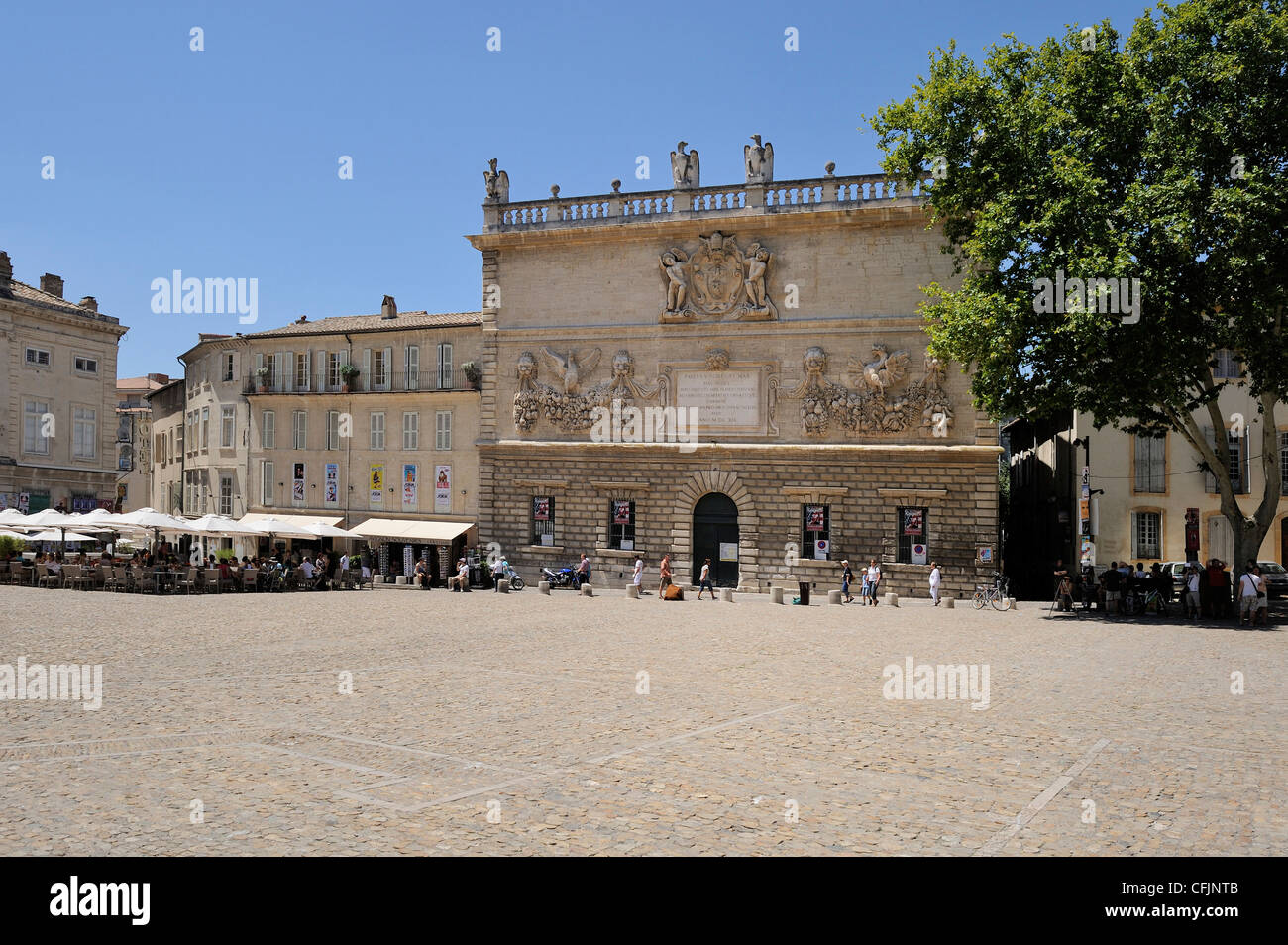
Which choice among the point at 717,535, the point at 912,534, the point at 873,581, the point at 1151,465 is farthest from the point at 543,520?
the point at 1151,465

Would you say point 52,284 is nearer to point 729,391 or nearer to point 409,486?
point 409,486

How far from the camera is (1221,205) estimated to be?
2255 centimetres

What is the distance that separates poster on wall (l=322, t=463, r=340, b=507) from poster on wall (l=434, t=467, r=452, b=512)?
A: 16.1 feet

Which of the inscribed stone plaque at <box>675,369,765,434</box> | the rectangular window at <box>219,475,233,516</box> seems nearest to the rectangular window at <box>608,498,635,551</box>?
the inscribed stone plaque at <box>675,369,765,434</box>

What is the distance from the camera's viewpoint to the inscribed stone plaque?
1347 inches

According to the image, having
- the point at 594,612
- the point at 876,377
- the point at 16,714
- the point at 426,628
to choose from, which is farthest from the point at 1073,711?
the point at 876,377

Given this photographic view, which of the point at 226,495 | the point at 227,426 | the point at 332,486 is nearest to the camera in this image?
the point at 332,486

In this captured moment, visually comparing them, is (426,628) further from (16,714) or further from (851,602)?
(851,602)

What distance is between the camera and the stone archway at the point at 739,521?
34219 mm

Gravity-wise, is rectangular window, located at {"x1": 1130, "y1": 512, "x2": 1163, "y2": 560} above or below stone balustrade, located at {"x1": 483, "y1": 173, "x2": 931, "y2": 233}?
below

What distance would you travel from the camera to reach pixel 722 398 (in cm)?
3450

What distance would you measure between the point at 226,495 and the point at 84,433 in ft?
23.1

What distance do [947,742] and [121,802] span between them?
6702 millimetres

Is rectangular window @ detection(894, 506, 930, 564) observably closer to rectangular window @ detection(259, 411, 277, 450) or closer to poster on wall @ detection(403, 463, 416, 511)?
poster on wall @ detection(403, 463, 416, 511)
